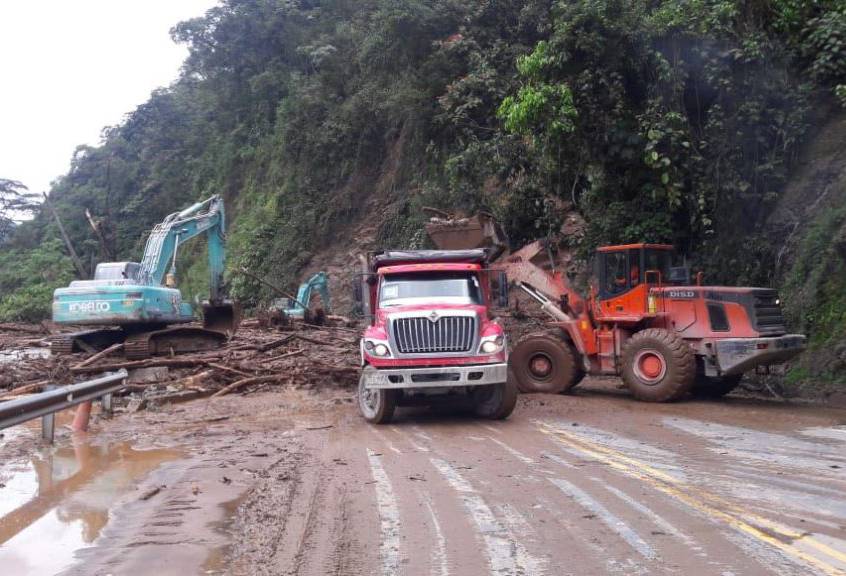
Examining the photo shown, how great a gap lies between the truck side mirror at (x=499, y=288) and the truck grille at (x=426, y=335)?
176 cm

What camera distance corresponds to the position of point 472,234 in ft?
60.5

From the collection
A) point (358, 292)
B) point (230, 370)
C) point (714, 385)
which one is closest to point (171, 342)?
point (230, 370)

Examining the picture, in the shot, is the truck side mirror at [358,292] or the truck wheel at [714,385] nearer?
the truck side mirror at [358,292]

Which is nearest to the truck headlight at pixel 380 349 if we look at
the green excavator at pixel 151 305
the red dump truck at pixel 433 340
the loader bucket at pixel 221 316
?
the red dump truck at pixel 433 340

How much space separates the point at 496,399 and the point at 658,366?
3923 mm

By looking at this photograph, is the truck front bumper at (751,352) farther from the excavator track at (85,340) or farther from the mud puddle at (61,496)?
the excavator track at (85,340)

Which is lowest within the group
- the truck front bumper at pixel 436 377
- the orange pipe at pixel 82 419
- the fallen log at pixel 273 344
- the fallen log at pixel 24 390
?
the orange pipe at pixel 82 419

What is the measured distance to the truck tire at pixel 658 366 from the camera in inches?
574

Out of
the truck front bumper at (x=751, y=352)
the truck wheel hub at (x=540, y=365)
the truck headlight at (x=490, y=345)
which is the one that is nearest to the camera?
the truck headlight at (x=490, y=345)

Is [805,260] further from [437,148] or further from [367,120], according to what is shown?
[367,120]

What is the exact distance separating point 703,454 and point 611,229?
36.4 ft

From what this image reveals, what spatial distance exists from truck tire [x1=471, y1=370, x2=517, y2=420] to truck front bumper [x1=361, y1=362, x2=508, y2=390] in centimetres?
58

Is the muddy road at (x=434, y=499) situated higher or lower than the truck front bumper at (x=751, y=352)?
lower

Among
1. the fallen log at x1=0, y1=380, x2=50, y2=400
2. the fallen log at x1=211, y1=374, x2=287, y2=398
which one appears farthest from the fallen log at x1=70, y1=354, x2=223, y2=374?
the fallen log at x1=211, y1=374, x2=287, y2=398
